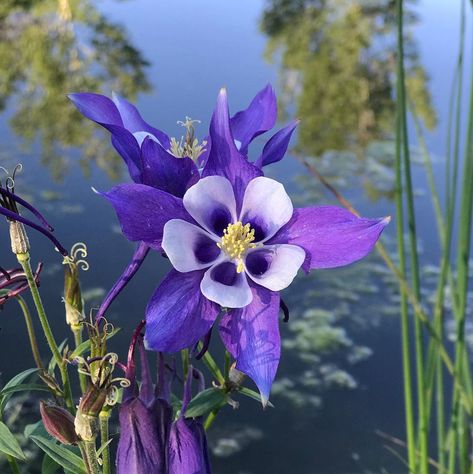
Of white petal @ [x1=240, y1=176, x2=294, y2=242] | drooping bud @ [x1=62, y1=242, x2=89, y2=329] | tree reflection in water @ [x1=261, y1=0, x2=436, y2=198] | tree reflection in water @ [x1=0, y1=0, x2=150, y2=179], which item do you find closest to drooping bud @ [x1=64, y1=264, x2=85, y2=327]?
drooping bud @ [x1=62, y1=242, x2=89, y2=329]

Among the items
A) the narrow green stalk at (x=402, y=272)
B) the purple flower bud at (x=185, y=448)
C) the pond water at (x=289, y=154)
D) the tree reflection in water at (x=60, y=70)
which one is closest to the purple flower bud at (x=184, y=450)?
the purple flower bud at (x=185, y=448)

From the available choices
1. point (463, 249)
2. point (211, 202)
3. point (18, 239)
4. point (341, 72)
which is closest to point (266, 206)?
point (211, 202)

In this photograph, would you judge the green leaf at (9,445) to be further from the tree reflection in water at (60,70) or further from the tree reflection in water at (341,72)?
the tree reflection in water at (341,72)

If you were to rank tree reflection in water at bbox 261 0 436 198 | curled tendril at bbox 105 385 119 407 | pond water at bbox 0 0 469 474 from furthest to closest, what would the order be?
tree reflection in water at bbox 261 0 436 198 → pond water at bbox 0 0 469 474 → curled tendril at bbox 105 385 119 407

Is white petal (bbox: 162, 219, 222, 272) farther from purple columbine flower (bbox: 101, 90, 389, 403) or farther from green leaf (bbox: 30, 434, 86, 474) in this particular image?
green leaf (bbox: 30, 434, 86, 474)

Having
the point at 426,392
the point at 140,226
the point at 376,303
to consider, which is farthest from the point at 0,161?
the point at 140,226

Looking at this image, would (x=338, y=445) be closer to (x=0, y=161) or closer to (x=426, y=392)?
(x=426, y=392)
